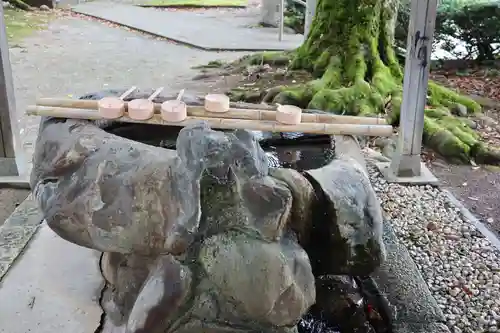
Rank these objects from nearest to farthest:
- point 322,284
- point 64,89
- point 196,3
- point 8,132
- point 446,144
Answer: point 322,284 < point 8,132 < point 446,144 < point 64,89 < point 196,3

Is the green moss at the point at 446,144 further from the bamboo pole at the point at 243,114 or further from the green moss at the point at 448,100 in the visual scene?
the bamboo pole at the point at 243,114

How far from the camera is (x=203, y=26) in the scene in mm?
13344

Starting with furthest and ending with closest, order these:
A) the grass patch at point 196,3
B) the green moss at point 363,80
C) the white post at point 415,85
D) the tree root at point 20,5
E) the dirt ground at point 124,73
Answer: the grass patch at point 196,3, the tree root at point 20,5, the green moss at point 363,80, the dirt ground at point 124,73, the white post at point 415,85

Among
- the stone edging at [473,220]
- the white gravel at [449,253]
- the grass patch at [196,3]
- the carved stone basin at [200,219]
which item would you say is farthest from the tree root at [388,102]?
the grass patch at [196,3]

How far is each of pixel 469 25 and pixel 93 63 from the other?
232 inches

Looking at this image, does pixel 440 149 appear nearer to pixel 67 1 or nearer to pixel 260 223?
pixel 260 223

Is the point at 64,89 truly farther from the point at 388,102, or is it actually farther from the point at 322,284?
the point at 322,284

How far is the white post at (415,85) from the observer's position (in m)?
4.70

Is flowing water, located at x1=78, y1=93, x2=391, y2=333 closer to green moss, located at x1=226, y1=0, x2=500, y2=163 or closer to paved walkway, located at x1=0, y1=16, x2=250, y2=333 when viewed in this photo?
paved walkway, located at x1=0, y1=16, x2=250, y2=333

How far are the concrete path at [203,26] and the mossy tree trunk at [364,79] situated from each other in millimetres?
3574

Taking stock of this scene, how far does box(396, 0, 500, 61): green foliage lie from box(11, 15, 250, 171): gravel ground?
3265 millimetres

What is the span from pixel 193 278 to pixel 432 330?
132 cm

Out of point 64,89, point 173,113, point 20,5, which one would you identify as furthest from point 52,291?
point 20,5

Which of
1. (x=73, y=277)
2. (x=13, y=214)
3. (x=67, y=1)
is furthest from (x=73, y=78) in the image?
(x=67, y=1)
